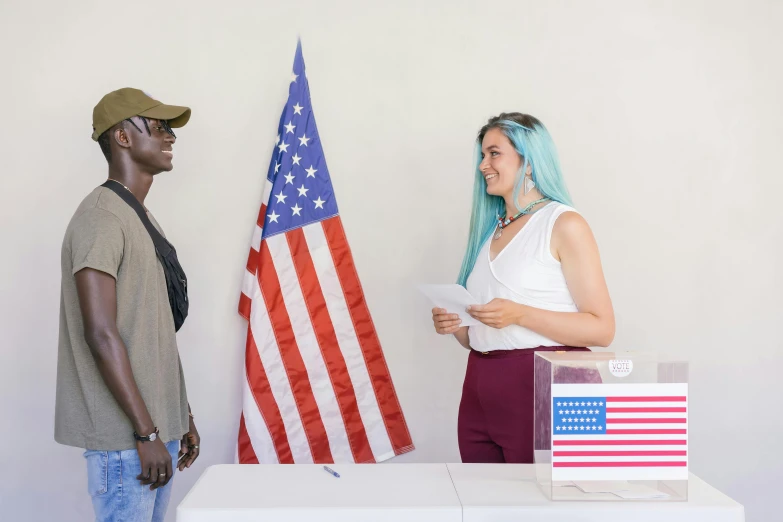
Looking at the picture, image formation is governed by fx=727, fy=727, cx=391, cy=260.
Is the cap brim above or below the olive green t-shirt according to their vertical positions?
above

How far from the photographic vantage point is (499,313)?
1.83 m

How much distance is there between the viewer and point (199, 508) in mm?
1355

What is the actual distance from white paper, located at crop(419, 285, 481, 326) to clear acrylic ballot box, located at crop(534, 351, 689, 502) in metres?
0.44

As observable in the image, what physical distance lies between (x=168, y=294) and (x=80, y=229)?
0.32 m

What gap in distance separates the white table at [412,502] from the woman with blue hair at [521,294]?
1.07 feet

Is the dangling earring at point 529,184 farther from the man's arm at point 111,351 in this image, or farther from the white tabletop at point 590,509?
the man's arm at point 111,351

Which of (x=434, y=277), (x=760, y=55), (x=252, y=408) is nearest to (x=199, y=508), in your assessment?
(x=252, y=408)

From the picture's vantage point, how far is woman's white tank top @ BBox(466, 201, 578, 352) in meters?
1.89

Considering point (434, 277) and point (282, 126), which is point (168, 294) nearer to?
point (282, 126)

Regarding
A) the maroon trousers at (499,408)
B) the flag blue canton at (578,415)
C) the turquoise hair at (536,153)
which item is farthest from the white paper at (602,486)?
the turquoise hair at (536,153)

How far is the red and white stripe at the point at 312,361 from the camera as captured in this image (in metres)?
2.82

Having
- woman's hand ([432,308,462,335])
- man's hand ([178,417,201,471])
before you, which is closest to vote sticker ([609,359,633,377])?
woman's hand ([432,308,462,335])

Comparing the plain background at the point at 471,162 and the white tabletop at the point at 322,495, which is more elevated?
the plain background at the point at 471,162

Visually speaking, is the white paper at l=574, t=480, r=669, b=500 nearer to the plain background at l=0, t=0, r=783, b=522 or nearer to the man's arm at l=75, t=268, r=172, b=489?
the man's arm at l=75, t=268, r=172, b=489
